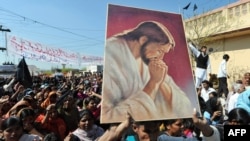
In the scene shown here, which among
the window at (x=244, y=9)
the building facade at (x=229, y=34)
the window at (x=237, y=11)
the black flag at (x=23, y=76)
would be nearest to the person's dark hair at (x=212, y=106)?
the black flag at (x=23, y=76)

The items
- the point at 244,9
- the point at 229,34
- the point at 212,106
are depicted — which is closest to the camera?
the point at 212,106

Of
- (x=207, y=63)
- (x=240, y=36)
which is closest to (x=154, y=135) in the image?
(x=207, y=63)

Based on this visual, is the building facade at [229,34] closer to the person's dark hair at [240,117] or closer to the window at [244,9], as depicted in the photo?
the window at [244,9]

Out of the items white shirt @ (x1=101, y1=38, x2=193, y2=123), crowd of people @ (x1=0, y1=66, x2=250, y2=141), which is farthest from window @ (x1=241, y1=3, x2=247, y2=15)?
white shirt @ (x1=101, y1=38, x2=193, y2=123)

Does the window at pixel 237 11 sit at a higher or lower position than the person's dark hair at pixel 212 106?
higher

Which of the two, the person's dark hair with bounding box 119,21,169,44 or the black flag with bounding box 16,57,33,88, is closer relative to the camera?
the person's dark hair with bounding box 119,21,169,44

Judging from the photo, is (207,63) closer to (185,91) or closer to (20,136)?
(185,91)

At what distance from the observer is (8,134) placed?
3.52 metres

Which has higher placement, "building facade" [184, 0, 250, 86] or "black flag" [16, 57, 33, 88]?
"building facade" [184, 0, 250, 86]

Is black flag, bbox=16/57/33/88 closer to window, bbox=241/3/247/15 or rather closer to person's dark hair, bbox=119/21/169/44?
person's dark hair, bbox=119/21/169/44

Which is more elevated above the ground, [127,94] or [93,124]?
[127,94]

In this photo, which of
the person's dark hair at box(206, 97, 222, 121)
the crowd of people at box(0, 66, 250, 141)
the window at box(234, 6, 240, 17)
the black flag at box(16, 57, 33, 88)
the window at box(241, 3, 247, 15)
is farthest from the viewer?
the window at box(234, 6, 240, 17)

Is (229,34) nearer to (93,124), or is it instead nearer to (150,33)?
(93,124)

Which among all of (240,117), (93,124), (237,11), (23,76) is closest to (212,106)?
(93,124)
